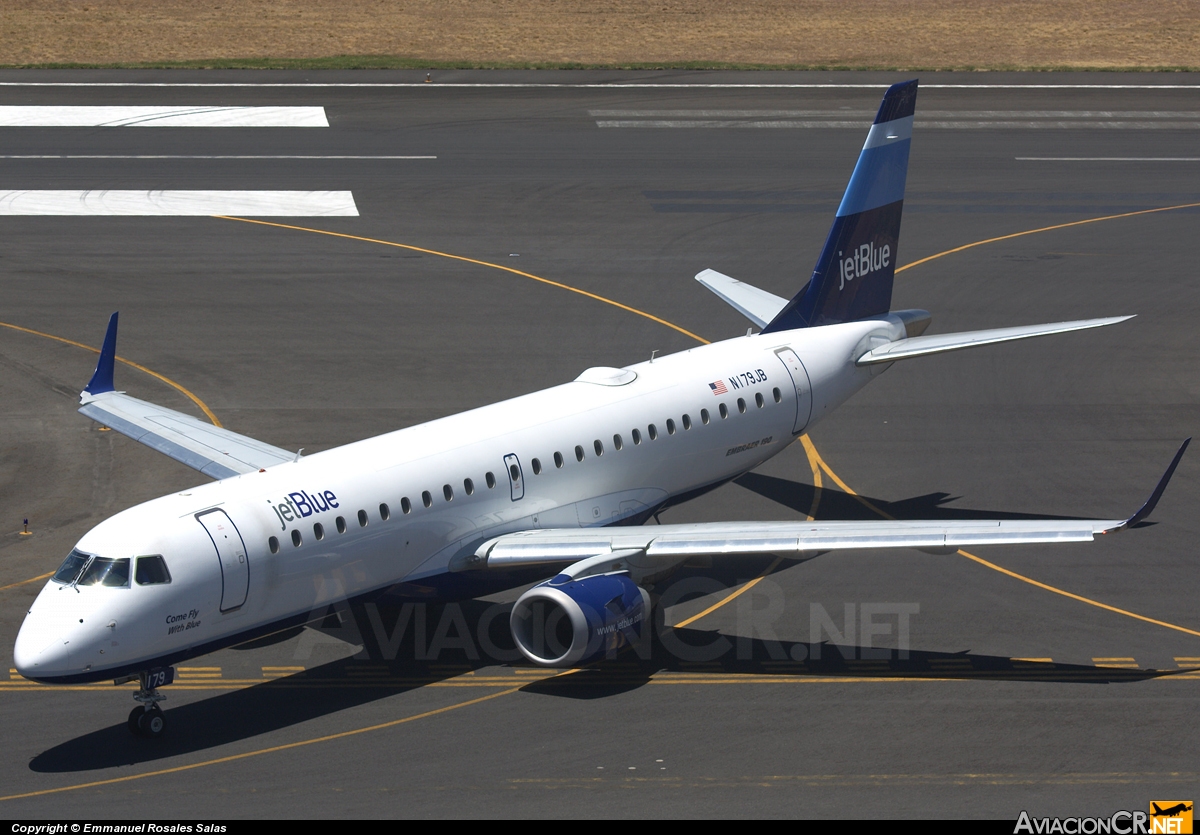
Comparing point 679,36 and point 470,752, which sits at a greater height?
point 679,36

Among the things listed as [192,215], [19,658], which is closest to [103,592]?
[19,658]

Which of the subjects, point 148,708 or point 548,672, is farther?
point 548,672

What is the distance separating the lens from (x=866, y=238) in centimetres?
4150

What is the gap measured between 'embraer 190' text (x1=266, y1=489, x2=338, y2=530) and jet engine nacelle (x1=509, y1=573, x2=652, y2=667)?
4.46m

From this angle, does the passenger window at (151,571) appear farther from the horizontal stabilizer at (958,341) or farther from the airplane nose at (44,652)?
the horizontal stabilizer at (958,341)

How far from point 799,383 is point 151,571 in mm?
18006

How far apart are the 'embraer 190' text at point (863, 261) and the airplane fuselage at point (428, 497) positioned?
1.55 meters

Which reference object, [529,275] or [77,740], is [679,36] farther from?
[77,740]

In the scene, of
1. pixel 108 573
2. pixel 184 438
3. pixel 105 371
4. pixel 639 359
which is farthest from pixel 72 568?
pixel 639 359

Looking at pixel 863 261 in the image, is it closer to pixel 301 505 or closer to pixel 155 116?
pixel 301 505

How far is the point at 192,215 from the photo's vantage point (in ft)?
202

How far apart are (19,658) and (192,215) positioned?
37930 mm

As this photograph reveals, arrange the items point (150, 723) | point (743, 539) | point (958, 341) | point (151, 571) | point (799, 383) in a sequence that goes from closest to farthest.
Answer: point (151, 571) < point (150, 723) < point (743, 539) < point (958, 341) < point (799, 383)

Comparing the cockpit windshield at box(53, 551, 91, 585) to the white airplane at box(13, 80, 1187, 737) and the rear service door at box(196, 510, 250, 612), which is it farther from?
the rear service door at box(196, 510, 250, 612)
